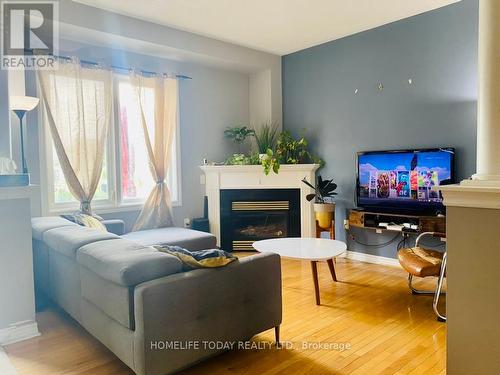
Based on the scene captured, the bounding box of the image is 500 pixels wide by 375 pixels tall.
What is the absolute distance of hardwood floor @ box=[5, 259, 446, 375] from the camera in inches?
85.2

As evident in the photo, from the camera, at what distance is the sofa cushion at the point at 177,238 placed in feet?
12.1

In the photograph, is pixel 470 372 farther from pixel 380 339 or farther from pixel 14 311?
pixel 14 311

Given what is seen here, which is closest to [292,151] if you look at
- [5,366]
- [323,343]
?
[323,343]

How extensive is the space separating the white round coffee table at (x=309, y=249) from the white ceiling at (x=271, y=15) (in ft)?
7.80

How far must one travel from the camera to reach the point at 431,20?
12.7 ft

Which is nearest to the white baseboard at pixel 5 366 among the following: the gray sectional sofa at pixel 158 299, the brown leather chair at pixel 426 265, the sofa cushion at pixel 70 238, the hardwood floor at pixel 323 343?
the hardwood floor at pixel 323 343

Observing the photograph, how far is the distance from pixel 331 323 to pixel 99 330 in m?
1.62

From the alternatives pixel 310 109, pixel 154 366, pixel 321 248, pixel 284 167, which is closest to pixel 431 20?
pixel 310 109

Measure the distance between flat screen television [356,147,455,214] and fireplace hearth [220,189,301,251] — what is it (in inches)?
37.6

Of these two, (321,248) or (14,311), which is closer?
(14,311)

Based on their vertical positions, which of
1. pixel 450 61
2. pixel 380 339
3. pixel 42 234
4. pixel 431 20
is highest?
pixel 431 20

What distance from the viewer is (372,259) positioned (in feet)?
14.6

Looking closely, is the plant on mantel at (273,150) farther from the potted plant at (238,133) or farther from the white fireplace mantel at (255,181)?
the white fireplace mantel at (255,181)

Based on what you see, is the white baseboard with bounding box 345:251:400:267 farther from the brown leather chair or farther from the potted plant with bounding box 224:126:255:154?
the potted plant with bounding box 224:126:255:154
